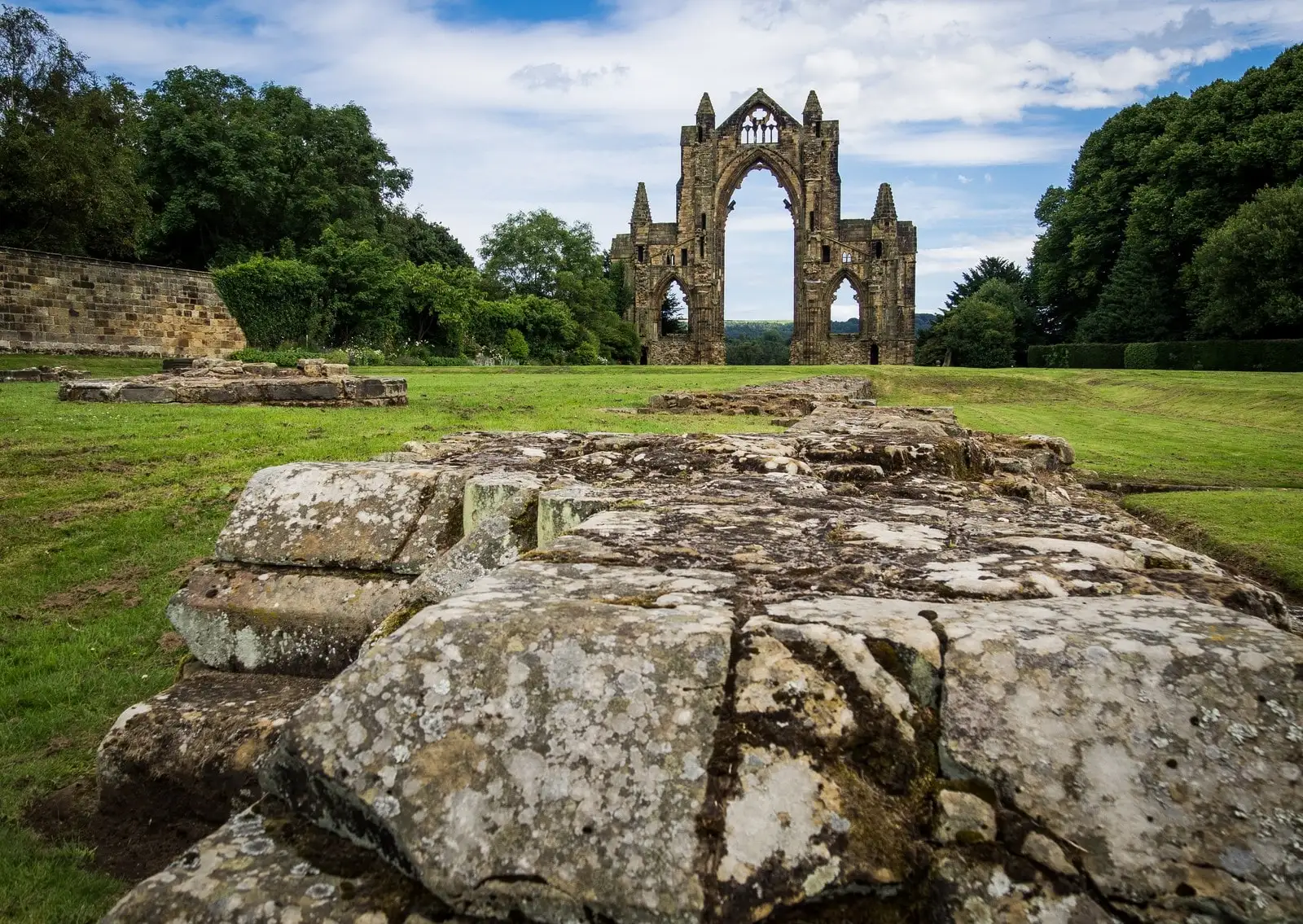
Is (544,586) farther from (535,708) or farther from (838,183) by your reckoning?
(838,183)

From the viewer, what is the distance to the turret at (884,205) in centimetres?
5247

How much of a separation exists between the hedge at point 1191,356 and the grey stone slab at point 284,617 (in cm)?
3234

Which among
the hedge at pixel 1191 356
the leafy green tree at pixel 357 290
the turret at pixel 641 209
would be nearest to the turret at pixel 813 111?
the turret at pixel 641 209

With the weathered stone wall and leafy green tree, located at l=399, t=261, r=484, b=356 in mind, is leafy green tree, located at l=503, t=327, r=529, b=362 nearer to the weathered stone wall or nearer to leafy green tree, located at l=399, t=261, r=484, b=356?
leafy green tree, located at l=399, t=261, r=484, b=356

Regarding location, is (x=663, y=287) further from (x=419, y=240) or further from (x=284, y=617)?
(x=284, y=617)

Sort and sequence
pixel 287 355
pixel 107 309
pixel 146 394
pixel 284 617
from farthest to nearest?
pixel 107 309
pixel 287 355
pixel 146 394
pixel 284 617

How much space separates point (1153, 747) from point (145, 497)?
6955 mm

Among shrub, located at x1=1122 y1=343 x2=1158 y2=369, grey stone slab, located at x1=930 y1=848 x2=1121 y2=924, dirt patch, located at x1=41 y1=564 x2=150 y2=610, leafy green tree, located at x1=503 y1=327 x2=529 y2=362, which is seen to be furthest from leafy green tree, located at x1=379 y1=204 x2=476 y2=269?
grey stone slab, located at x1=930 y1=848 x2=1121 y2=924

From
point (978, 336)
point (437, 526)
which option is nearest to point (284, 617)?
point (437, 526)

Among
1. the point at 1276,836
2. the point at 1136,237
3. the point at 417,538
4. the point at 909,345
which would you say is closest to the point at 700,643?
the point at 1276,836

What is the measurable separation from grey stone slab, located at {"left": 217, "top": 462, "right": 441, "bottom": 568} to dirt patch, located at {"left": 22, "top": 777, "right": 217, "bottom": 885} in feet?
3.20

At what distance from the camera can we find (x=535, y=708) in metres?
1.62

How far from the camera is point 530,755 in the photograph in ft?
5.14

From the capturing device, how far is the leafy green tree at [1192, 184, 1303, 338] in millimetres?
30234
